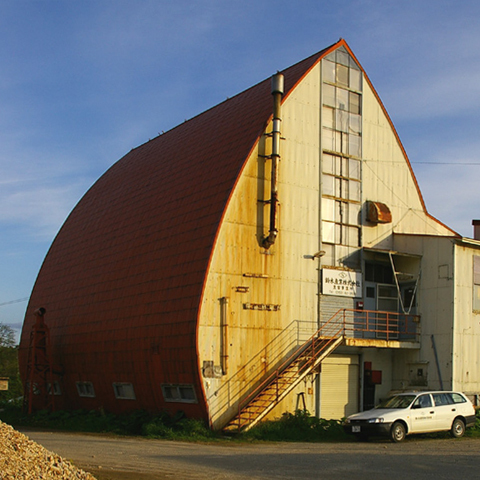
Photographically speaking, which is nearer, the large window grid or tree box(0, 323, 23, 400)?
the large window grid

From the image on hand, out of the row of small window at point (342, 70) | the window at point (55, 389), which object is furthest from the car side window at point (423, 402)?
the window at point (55, 389)

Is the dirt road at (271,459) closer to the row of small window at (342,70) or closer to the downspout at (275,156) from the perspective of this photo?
the downspout at (275,156)

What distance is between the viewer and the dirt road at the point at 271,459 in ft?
45.4

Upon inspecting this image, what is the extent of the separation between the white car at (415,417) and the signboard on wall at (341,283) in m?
5.45

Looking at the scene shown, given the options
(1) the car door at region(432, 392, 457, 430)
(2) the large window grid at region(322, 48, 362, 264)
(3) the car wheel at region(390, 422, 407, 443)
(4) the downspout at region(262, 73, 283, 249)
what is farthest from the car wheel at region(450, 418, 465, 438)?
(4) the downspout at region(262, 73, 283, 249)

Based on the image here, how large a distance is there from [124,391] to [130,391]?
57 centimetres

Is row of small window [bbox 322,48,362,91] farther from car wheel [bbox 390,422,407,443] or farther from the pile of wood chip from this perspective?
the pile of wood chip

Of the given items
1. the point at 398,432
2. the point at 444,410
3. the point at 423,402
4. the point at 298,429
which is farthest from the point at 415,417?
the point at 298,429

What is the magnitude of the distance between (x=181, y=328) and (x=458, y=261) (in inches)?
424

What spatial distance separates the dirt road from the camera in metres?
13.8

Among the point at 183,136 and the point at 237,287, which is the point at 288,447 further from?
the point at 183,136

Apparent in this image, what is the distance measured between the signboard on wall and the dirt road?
6.68 m

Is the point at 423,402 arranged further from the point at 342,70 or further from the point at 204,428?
the point at 342,70

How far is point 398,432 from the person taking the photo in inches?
805
